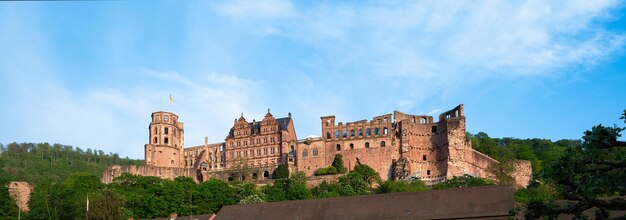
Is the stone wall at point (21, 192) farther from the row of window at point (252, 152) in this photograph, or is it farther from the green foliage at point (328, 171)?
the green foliage at point (328, 171)

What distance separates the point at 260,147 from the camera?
116562 millimetres

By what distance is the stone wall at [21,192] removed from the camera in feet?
317

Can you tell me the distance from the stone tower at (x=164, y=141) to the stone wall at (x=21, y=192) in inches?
882

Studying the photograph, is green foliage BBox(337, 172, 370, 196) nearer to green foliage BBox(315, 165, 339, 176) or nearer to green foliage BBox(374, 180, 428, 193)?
green foliage BBox(374, 180, 428, 193)

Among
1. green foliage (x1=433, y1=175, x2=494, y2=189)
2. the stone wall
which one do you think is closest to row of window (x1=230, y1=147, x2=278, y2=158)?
green foliage (x1=433, y1=175, x2=494, y2=189)

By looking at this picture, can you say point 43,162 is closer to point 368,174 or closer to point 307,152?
point 307,152

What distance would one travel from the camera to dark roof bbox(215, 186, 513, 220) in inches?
2008

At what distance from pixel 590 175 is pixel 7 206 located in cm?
7706

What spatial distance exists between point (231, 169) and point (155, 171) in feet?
35.5

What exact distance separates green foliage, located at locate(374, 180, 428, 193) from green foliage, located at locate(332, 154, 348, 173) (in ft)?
28.1

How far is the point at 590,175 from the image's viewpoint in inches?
959

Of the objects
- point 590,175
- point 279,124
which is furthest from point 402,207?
point 279,124

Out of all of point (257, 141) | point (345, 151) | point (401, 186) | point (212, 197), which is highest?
point (257, 141)

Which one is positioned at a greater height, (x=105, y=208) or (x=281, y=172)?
(x=281, y=172)
